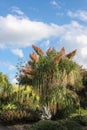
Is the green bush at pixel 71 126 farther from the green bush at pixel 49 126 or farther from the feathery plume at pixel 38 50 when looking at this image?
the feathery plume at pixel 38 50

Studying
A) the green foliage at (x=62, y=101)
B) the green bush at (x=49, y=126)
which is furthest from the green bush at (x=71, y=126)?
the green foliage at (x=62, y=101)

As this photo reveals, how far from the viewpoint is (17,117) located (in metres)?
24.5

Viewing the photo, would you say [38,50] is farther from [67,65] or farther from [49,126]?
[49,126]

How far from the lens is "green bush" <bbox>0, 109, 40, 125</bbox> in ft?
79.7

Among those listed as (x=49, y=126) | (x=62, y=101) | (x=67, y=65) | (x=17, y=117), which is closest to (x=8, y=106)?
(x=17, y=117)

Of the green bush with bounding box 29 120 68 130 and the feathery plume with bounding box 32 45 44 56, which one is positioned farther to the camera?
the feathery plume with bounding box 32 45 44 56

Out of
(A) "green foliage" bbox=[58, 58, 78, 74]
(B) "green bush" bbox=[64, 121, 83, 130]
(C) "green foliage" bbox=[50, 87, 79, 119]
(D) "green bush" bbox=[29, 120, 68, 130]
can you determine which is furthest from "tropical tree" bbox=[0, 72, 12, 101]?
(D) "green bush" bbox=[29, 120, 68, 130]

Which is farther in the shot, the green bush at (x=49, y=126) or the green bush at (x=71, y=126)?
the green bush at (x=71, y=126)

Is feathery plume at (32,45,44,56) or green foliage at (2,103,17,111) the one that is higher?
feathery plume at (32,45,44,56)

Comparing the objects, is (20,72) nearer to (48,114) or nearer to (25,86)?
(25,86)

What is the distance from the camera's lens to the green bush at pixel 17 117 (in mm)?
24300

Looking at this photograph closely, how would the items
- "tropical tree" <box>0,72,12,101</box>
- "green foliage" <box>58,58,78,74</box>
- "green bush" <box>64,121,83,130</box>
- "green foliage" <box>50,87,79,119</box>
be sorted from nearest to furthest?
"green bush" <box>64,121,83,130</box> < "green foliage" <box>50,87,79,119</box> < "green foliage" <box>58,58,78,74</box> < "tropical tree" <box>0,72,12,101</box>

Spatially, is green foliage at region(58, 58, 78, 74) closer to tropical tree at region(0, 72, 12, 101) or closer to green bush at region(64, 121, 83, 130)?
tropical tree at region(0, 72, 12, 101)

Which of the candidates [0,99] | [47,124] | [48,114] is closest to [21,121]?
[48,114]
